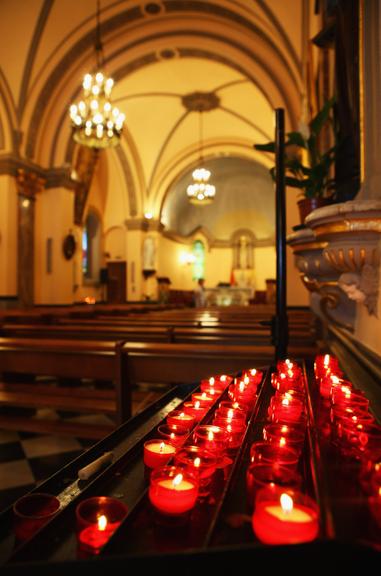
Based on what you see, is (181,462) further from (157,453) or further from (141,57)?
(141,57)

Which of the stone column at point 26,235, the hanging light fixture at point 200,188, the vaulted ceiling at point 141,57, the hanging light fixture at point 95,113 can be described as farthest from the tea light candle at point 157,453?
the hanging light fixture at point 200,188

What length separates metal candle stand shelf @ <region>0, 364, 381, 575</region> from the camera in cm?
43

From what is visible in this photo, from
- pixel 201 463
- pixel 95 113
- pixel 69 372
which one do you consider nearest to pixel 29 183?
pixel 95 113

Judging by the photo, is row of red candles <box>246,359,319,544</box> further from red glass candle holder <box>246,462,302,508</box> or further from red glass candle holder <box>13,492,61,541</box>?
red glass candle holder <box>13,492,61,541</box>

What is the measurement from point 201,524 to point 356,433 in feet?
0.99

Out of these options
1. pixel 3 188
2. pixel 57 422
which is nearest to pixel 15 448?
pixel 57 422

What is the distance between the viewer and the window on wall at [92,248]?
14.9 meters

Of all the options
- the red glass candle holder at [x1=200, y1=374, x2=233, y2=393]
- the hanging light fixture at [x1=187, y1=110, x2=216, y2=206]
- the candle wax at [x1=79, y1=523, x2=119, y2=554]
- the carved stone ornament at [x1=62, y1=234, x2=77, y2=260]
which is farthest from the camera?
the hanging light fixture at [x1=187, y1=110, x2=216, y2=206]

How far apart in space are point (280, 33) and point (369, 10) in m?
6.08

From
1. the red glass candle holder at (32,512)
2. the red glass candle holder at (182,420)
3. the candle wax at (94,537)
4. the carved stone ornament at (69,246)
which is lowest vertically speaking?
the red glass candle holder at (32,512)

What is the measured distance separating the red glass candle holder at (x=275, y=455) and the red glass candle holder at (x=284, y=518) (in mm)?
101

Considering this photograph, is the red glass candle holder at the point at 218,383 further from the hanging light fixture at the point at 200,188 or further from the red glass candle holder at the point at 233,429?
the hanging light fixture at the point at 200,188

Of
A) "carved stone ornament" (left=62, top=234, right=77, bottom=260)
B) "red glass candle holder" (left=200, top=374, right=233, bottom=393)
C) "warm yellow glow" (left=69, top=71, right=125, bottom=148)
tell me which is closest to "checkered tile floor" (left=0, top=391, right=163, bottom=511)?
"red glass candle holder" (left=200, top=374, right=233, bottom=393)

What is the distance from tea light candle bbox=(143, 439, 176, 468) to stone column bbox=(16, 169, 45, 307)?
8949mm
